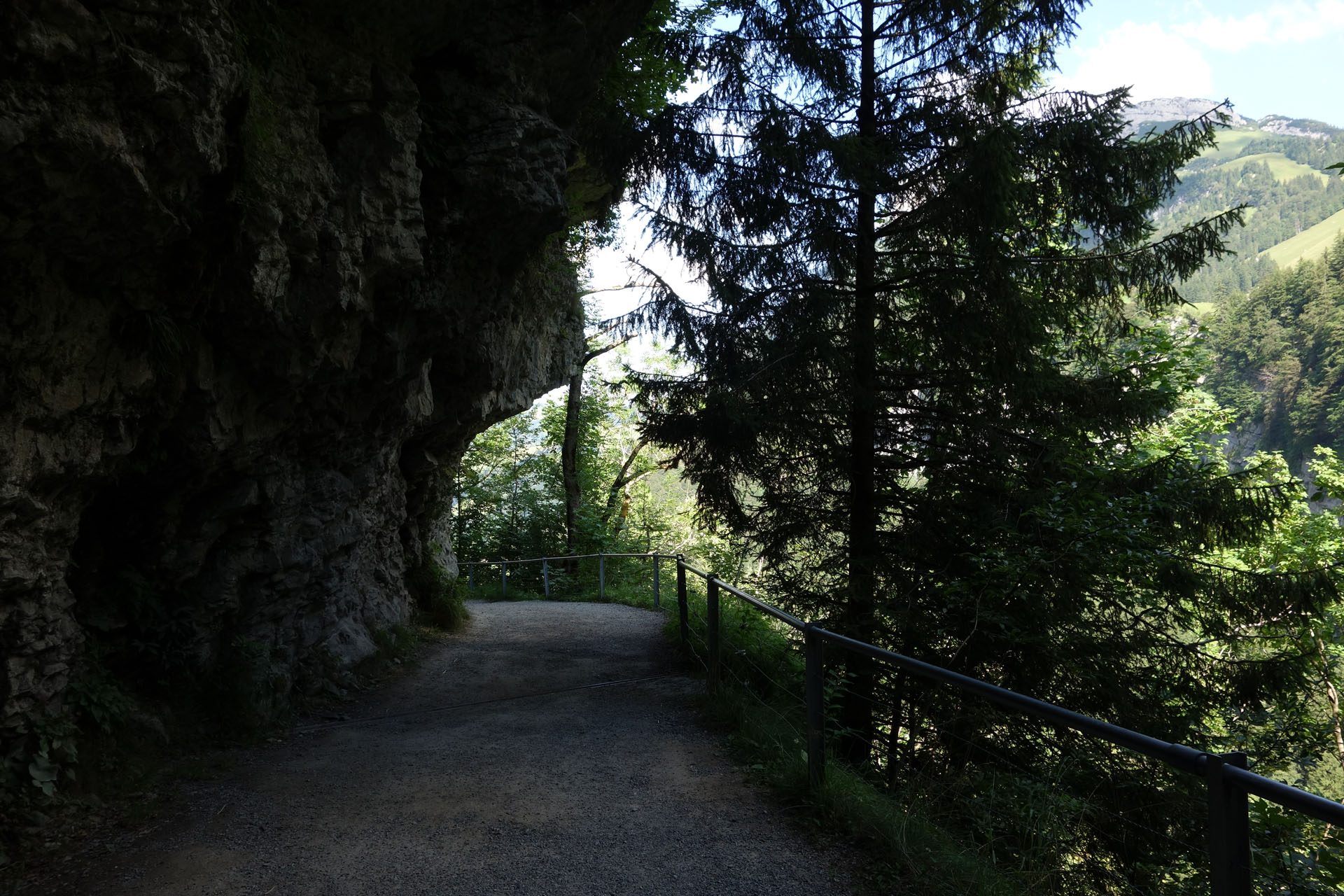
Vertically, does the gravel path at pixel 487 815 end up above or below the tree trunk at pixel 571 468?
below

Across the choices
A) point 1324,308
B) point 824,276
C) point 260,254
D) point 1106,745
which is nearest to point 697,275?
point 824,276

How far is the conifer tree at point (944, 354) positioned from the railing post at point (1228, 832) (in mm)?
4313

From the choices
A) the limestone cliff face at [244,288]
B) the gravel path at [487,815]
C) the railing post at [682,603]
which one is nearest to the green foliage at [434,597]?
the limestone cliff face at [244,288]

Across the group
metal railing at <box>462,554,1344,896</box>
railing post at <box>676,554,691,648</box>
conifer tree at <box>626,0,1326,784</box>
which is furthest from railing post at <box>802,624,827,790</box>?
railing post at <box>676,554,691,648</box>

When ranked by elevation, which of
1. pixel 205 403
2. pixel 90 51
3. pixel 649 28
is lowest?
pixel 205 403

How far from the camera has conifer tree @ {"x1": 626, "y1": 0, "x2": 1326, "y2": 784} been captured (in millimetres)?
6484

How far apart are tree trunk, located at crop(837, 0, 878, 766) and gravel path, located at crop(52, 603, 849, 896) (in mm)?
1727

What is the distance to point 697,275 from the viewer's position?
27.0 ft

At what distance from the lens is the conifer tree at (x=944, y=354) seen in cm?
648

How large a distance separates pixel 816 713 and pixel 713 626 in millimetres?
2549

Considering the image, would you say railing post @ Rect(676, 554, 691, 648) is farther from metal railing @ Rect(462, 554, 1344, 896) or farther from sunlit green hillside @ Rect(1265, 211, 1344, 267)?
sunlit green hillside @ Rect(1265, 211, 1344, 267)

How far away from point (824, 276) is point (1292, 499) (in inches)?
174

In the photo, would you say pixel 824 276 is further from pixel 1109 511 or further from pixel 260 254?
pixel 260 254

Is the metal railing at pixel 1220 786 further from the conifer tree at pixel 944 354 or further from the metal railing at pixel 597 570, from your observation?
the metal railing at pixel 597 570
